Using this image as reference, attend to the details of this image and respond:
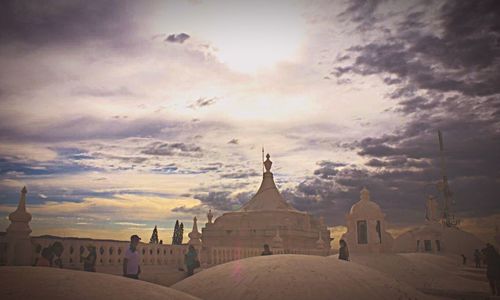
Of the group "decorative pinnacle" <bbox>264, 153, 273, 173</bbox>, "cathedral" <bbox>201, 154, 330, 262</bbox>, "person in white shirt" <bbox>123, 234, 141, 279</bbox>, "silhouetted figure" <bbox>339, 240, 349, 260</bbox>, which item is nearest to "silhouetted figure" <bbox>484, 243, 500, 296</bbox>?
A: "silhouetted figure" <bbox>339, 240, 349, 260</bbox>

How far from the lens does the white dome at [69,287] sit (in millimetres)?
5074

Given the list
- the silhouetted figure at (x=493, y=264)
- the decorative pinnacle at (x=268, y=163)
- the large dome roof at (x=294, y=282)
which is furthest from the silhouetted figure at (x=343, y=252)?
the decorative pinnacle at (x=268, y=163)

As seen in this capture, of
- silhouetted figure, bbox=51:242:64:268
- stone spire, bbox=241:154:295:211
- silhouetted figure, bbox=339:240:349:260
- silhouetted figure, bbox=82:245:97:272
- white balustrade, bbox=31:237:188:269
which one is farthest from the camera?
stone spire, bbox=241:154:295:211

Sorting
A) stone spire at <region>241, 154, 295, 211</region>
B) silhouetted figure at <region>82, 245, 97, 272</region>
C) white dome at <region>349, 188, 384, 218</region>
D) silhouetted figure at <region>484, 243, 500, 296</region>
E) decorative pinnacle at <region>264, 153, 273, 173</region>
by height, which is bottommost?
silhouetted figure at <region>484, 243, 500, 296</region>

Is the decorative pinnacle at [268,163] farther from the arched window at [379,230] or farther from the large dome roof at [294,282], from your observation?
the large dome roof at [294,282]

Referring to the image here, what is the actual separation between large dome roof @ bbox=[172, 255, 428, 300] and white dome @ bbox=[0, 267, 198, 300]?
10.9 feet

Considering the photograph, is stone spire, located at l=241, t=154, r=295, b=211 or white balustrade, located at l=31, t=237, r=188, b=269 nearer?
white balustrade, located at l=31, t=237, r=188, b=269

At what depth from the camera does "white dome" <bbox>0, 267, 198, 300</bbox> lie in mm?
5074

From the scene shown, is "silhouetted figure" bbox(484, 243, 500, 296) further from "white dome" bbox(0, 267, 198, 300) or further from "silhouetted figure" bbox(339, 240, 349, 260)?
"white dome" bbox(0, 267, 198, 300)

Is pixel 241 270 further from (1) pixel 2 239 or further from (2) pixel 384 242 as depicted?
(2) pixel 384 242

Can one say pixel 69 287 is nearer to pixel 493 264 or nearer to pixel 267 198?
pixel 493 264

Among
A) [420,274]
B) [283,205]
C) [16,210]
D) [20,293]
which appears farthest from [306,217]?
[20,293]

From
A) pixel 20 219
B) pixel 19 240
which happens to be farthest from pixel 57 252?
pixel 20 219

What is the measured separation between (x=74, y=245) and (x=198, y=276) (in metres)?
3.51
